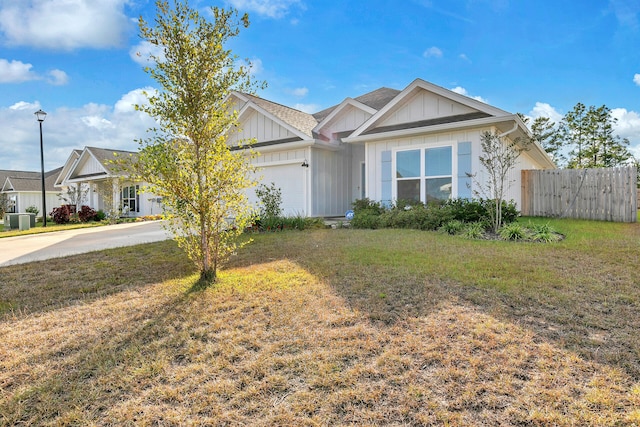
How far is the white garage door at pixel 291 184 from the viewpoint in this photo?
42.7 feet

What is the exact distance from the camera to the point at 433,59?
45.8ft

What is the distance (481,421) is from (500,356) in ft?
2.68

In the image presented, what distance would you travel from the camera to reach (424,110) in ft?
35.9

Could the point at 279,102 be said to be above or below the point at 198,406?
above

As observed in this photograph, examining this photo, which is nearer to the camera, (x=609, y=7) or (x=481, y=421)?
(x=481, y=421)

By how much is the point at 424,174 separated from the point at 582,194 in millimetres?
5917

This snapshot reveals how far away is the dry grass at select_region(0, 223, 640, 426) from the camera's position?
6.99 ft

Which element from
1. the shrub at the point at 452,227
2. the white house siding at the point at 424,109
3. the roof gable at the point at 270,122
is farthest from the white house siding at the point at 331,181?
the shrub at the point at 452,227

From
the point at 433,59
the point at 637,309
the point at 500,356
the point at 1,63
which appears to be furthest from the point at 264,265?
the point at 1,63

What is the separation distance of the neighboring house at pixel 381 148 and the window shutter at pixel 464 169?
0.09ft

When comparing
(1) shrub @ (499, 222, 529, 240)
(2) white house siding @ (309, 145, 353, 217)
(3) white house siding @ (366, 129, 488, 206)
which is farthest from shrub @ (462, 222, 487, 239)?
(2) white house siding @ (309, 145, 353, 217)

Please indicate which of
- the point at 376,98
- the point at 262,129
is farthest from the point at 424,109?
the point at 262,129

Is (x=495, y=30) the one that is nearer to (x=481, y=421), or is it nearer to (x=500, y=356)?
(x=500, y=356)

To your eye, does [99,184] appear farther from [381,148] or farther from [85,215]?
[381,148]
